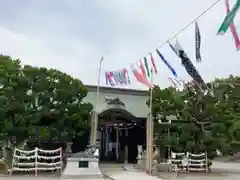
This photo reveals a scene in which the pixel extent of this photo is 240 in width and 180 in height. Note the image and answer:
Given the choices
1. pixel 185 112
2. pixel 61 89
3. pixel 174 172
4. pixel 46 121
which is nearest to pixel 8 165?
pixel 46 121

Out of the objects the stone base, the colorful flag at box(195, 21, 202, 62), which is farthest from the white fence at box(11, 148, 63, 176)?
the colorful flag at box(195, 21, 202, 62)

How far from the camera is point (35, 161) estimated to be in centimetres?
1611

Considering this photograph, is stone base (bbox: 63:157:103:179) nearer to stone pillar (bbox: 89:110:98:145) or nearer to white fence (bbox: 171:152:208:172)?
stone pillar (bbox: 89:110:98:145)

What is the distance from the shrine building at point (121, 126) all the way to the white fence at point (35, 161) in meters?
4.64

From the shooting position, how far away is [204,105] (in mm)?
18625

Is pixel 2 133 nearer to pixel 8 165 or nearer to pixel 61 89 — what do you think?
pixel 8 165

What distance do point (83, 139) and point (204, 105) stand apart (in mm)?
7399

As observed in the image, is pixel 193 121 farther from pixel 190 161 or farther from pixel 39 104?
pixel 39 104

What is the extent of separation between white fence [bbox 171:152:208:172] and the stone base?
15.5 ft

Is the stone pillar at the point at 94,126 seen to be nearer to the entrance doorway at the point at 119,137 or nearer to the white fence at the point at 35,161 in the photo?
the white fence at the point at 35,161

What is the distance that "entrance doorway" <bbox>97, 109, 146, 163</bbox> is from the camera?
21297mm

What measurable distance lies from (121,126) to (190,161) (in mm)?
5590

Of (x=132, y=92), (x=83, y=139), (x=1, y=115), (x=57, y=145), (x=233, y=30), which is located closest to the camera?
(x=233, y=30)

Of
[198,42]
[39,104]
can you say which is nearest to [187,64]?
[198,42]
